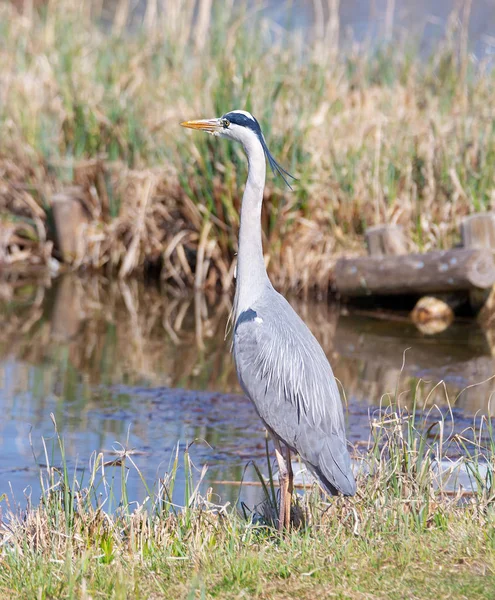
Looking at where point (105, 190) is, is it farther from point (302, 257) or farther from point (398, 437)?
point (398, 437)

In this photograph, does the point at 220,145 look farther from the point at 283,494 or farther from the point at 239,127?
the point at 283,494

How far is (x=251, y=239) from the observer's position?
4.71 metres

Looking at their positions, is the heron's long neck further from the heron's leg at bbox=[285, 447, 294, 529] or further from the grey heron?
the heron's leg at bbox=[285, 447, 294, 529]

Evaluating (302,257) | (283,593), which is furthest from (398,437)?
(302,257)

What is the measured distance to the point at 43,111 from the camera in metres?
12.1

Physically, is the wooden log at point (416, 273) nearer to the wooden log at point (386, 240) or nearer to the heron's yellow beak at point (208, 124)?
the wooden log at point (386, 240)

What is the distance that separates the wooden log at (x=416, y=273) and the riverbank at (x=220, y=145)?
67cm

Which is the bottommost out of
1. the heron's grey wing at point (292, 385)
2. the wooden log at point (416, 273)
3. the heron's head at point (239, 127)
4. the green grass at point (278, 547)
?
the green grass at point (278, 547)

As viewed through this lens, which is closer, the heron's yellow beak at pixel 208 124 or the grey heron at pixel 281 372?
the grey heron at pixel 281 372

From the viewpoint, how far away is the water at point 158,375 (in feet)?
20.0

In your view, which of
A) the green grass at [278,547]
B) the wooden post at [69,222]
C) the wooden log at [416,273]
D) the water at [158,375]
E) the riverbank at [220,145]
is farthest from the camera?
the wooden post at [69,222]

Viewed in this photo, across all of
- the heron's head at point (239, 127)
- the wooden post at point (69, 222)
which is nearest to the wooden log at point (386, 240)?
the wooden post at point (69, 222)

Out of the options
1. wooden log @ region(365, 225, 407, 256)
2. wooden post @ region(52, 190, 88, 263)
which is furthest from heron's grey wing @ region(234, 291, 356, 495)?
wooden post @ region(52, 190, 88, 263)

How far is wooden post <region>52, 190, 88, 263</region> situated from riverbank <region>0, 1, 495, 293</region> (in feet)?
0.15
